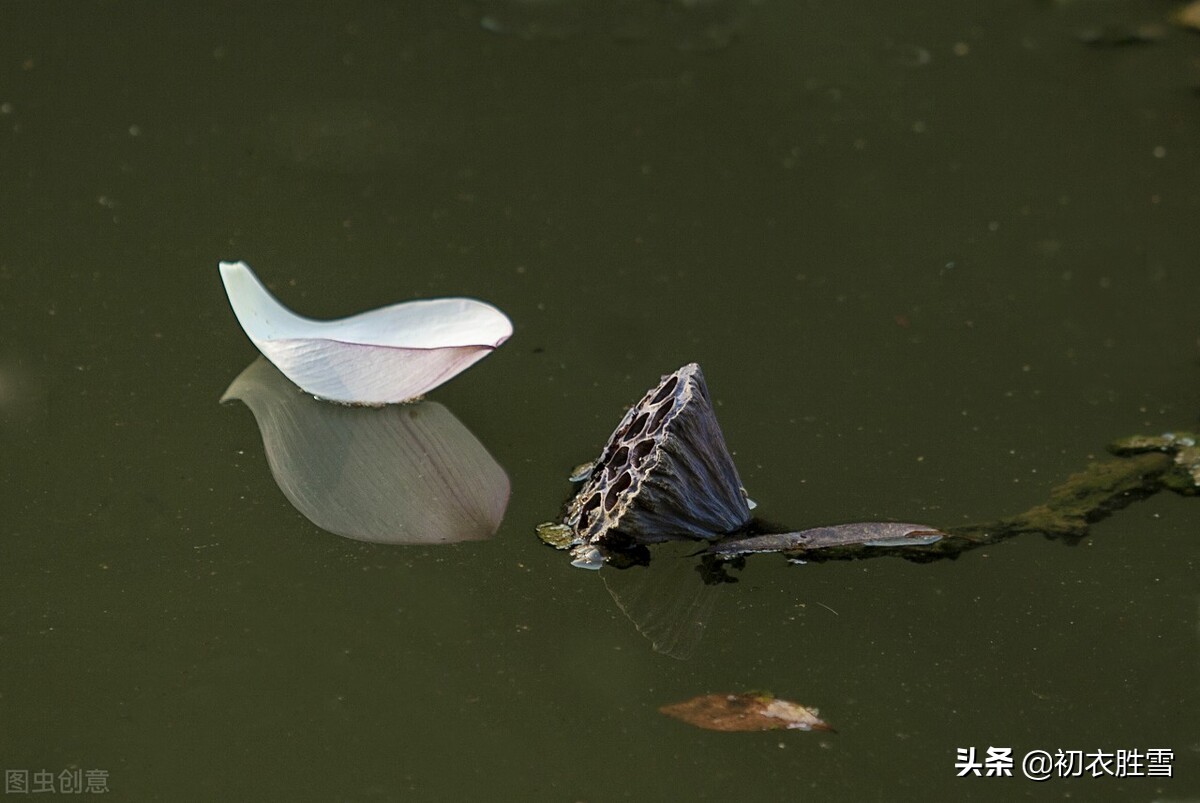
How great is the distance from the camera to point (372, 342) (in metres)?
1.10

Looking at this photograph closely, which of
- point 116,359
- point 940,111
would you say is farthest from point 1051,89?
point 116,359

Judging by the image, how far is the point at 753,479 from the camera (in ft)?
3.25

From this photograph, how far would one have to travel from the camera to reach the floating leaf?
0.80 meters

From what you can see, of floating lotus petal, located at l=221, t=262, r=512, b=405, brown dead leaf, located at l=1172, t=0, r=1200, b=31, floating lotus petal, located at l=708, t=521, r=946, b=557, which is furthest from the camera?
brown dead leaf, located at l=1172, t=0, r=1200, b=31

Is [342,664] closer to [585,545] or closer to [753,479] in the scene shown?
[585,545]

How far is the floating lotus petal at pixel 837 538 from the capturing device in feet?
3.02

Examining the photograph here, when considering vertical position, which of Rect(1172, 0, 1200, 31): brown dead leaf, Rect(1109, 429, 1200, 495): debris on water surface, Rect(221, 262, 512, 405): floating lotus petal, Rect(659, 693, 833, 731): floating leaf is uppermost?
Rect(1172, 0, 1200, 31): brown dead leaf

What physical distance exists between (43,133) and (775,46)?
84 centimetres

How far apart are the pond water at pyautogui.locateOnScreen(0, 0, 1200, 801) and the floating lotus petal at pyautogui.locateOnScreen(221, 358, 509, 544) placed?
0.05 ft

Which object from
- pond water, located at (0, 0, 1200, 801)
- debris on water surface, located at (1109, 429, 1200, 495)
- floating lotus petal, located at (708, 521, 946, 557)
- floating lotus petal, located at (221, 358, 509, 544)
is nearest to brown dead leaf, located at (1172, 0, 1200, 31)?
pond water, located at (0, 0, 1200, 801)

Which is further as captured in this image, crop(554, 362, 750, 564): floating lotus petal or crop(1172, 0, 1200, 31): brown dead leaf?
crop(1172, 0, 1200, 31): brown dead leaf

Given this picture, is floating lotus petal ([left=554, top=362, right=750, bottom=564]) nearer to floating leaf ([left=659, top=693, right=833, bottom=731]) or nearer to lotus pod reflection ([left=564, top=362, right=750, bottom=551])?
lotus pod reflection ([left=564, top=362, right=750, bottom=551])

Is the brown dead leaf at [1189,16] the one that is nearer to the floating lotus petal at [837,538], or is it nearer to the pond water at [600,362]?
the pond water at [600,362]

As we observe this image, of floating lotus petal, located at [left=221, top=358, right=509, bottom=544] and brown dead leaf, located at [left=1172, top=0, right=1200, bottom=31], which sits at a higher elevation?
brown dead leaf, located at [left=1172, top=0, right=1200, bottom=31]
